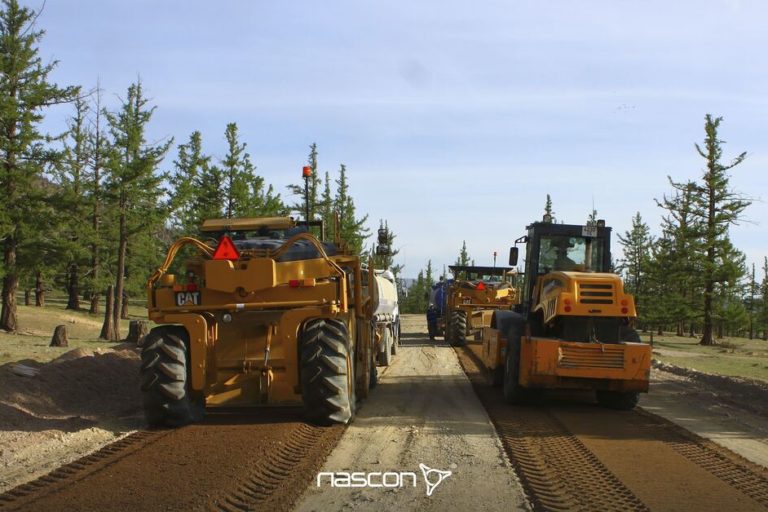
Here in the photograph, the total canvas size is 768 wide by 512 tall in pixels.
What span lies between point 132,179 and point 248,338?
2288 cm

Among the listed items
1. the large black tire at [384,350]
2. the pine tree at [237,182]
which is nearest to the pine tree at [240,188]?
the pine tree at [237,182]

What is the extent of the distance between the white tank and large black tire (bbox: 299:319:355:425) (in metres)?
5.64

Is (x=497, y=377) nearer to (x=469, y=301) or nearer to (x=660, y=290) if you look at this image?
(x=469, y=301)

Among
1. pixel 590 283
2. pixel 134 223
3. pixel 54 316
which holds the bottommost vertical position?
pixel 54 316

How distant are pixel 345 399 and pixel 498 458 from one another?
2.32 m

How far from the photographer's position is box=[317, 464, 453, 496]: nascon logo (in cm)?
679

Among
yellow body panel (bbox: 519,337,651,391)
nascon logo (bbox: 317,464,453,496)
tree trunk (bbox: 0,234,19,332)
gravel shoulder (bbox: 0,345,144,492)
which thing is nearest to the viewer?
nascon logo (bbox: 317,464,453,496)

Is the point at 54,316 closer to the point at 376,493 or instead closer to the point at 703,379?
the point at 703,379

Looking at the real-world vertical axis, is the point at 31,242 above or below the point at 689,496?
above

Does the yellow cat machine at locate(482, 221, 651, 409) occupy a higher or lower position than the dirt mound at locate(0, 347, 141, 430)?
higher

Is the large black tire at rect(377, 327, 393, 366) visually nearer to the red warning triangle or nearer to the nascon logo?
the red warning triangle

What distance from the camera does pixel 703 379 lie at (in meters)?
16.8

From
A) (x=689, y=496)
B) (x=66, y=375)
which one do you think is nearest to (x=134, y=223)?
(x=66, y=375)

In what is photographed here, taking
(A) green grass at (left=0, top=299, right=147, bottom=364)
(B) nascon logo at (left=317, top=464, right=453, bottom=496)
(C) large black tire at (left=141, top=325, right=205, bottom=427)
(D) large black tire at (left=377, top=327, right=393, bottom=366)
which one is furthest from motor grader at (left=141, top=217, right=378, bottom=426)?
(A) green grass at (left=0, top=299, right=147, bottom=364)
